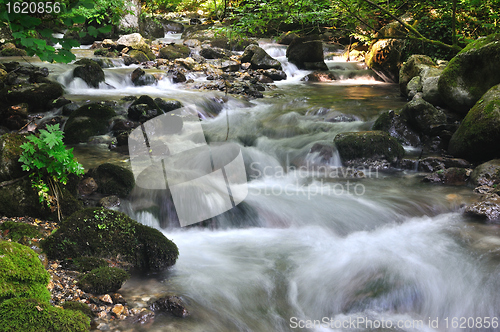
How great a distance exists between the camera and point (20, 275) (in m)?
2.30

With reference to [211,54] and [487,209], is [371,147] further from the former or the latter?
[211,54]

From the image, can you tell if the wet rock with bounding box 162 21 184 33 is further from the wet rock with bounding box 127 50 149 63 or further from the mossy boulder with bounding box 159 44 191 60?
the wet rock with bounding box 127 50 149 63

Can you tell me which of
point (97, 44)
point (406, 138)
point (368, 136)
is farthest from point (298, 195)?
point (97, 44)

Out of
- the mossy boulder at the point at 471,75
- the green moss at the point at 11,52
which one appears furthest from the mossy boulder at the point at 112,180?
the green moss at the point at 11,52

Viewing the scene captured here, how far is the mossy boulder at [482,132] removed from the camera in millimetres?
6215

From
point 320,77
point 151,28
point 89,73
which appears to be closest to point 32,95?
point 89,73

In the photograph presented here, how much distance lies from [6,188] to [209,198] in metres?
2.43

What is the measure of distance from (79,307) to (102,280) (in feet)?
1.29

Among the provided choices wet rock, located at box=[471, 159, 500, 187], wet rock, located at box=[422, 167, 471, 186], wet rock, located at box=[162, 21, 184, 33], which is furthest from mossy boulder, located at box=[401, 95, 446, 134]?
wet rock, located at box=[162, 21, 184, 33]

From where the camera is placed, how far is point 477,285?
361 cm

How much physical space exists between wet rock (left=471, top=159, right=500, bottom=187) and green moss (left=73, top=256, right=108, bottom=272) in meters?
5.73

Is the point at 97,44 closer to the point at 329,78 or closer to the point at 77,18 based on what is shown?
the point at 329,78

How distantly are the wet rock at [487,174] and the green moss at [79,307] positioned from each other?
233 inches

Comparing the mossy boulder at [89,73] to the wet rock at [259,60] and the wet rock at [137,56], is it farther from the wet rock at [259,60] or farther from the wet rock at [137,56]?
the wet rock at [259,60]
